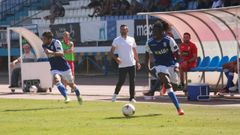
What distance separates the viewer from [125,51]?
20031 mm

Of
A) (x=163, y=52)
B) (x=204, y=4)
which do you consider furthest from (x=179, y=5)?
(x=163, y=52)

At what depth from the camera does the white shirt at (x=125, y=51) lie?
1998 centimetres

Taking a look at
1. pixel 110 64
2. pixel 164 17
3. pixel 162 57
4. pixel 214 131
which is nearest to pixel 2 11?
pixel 110 64

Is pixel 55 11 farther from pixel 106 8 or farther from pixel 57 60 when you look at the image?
pixel 57 60

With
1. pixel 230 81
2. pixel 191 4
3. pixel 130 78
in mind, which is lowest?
pixel 230 81

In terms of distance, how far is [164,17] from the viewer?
23.6 m

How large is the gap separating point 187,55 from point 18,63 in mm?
7821

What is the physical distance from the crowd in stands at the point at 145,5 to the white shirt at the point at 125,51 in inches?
510

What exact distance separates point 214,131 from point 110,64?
2627cm

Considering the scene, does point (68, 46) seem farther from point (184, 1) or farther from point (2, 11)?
point (2, 11)

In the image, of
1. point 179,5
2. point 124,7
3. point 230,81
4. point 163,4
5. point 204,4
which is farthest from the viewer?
point 124,7

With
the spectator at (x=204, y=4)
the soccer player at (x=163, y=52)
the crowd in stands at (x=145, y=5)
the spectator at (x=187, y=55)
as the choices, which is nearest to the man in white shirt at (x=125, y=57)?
the spectator at (x=187, y=55)

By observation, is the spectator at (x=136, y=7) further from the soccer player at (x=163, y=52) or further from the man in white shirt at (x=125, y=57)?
the soccer player at (x=163, y=52)

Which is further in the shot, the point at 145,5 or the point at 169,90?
the point at 145,5
